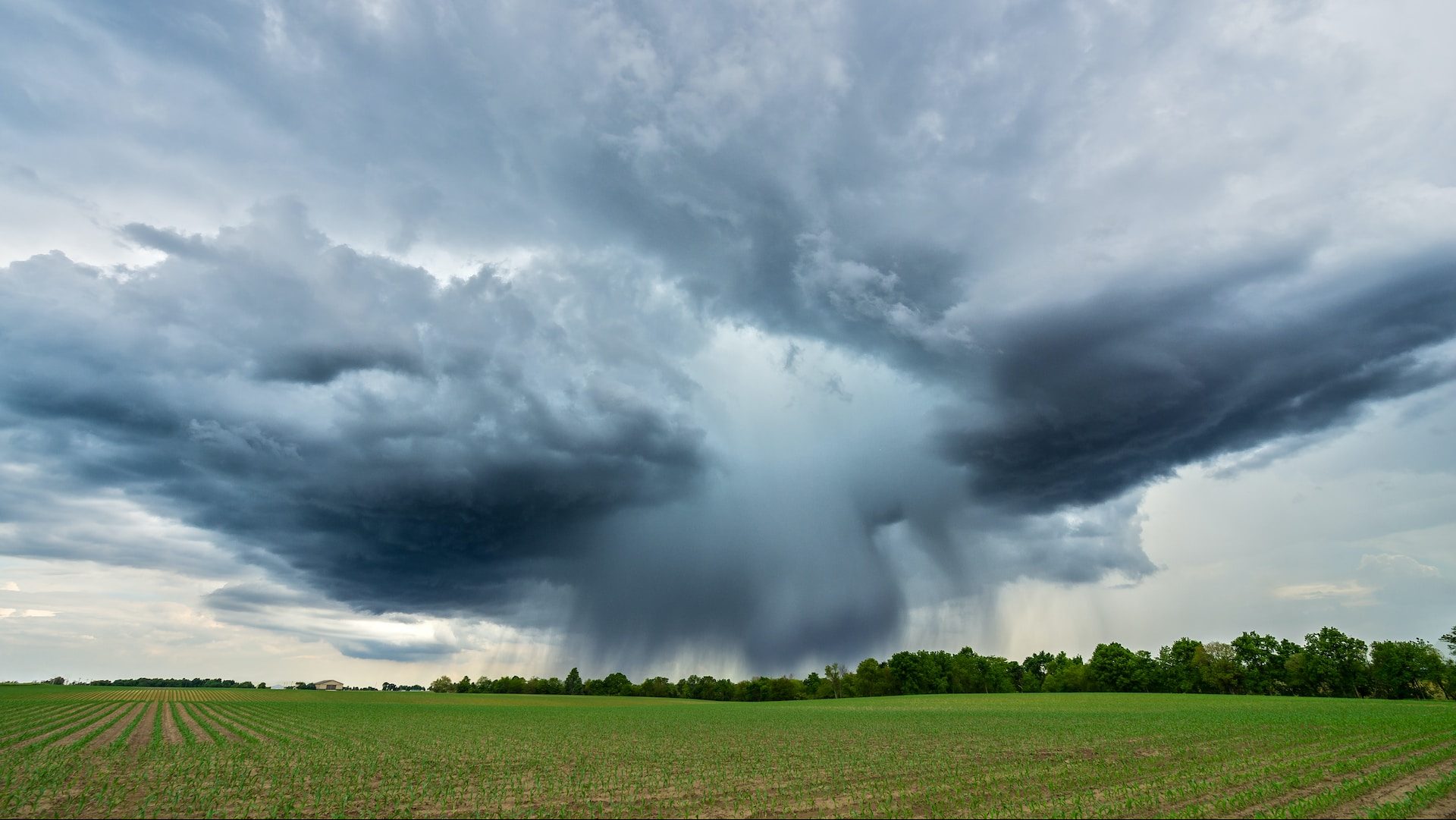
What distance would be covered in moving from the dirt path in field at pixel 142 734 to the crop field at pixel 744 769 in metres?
0.41

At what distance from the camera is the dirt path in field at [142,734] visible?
137 feet

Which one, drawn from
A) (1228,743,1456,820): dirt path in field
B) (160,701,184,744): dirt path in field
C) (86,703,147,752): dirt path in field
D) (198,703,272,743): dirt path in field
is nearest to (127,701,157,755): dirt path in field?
(160,701,184,744): dirt path in field

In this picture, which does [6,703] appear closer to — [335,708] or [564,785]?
[335,708]

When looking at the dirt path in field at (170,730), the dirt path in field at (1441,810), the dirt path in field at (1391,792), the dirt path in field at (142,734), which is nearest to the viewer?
the dirt path in field at (1441,810)

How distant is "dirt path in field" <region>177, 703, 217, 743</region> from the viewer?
47797mm

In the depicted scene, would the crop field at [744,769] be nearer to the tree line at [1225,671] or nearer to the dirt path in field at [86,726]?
the dirt path in field at [86,726]

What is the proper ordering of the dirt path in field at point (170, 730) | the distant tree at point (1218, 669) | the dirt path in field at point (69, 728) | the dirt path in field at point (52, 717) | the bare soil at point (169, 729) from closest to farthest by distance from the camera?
the dirt path in field at point (69, 728) < the dirt path in field at point (52, 717) < the dirt path in field at point (170, 730) < the bare soil at point (169, 729) < the distant tree at point (1218, 669)

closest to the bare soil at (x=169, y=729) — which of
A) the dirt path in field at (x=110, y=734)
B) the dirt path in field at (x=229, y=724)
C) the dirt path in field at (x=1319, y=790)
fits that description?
the dirt path in field at (x=110, y=734)

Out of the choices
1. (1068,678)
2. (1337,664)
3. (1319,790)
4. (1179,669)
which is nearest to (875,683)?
(1068,678)

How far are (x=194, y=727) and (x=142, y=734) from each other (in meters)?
7.51

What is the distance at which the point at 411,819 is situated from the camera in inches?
866

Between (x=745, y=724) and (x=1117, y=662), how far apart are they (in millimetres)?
132250

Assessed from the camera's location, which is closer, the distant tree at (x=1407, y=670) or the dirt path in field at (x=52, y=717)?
the dirt path in field at (x=52, y=717)

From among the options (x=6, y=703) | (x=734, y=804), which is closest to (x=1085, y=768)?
(x=734, y=804)
